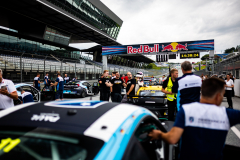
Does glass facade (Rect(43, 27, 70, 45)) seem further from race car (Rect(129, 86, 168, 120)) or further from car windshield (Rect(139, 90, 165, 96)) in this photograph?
race car (Rect(129, 86, 168, 120))

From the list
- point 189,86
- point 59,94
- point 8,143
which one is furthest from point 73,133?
point 59,94

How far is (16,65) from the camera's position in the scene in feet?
44.5

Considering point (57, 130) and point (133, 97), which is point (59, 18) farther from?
point (57, 130)

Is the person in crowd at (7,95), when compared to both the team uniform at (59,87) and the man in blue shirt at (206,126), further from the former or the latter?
the team uniform at (59,87)

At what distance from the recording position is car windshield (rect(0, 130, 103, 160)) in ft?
4.20

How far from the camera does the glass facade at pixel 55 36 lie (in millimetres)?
26981

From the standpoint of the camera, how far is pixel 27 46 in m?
25.5

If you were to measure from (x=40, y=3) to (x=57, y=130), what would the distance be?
2057cm

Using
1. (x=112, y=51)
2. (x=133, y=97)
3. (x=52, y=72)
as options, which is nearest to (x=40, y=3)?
(x=52, y=72)

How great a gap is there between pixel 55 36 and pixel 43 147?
29874mm

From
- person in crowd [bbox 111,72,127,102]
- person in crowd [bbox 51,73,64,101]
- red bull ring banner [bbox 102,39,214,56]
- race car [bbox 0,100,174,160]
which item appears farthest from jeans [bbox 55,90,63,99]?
red bull ring banner [bbox 102,39,214,56]

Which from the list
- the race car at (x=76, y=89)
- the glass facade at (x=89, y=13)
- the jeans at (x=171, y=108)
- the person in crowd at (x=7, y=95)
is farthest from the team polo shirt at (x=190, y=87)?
the glass facade at (x=89, y=13)

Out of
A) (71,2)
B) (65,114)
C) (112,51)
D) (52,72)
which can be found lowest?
(65,114)

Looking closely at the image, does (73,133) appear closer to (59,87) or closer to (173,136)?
(173,136)
